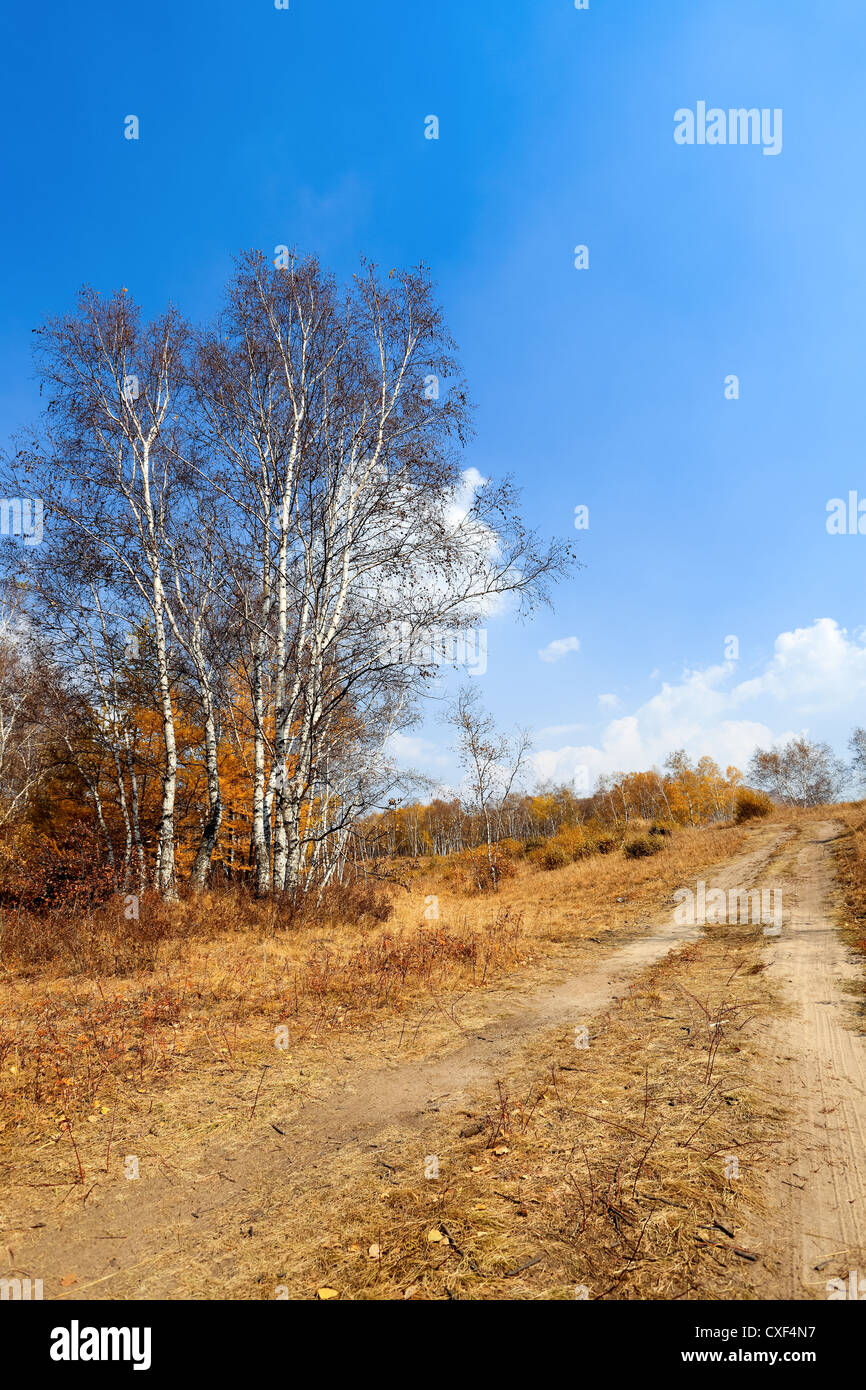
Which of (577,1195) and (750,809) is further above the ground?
(577,1195)

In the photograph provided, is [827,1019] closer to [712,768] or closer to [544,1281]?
[544,1281]

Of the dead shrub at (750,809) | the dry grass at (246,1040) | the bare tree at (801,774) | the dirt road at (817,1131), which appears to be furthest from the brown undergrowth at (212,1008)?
the bare tree at (801,774)

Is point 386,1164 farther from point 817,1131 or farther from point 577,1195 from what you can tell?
point 817,1131

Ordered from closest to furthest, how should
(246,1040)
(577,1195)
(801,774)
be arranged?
(577,1195)
(246,1040)
(801,774)

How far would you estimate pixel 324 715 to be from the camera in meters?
12.4

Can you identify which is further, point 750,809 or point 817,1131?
point 750,809

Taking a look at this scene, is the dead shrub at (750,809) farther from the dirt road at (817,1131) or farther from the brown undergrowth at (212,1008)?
the dirt road at (817,1131)

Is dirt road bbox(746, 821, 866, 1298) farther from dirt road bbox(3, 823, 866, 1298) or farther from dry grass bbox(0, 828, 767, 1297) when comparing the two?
dry grass bbox(0, 828, 767, 1297)

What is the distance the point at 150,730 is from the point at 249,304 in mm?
12456

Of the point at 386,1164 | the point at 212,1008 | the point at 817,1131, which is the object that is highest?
the point at 817,1131

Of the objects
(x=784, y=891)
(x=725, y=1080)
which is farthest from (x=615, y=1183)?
(x=784, y=891)

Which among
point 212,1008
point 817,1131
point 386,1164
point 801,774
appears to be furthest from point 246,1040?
point 801,774

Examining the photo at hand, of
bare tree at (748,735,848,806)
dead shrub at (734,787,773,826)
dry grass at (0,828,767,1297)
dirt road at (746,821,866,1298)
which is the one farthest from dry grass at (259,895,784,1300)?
bare tree at (748,735,848,806)

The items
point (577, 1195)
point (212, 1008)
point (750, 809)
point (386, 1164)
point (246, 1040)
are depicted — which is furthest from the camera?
point (750, 809)
